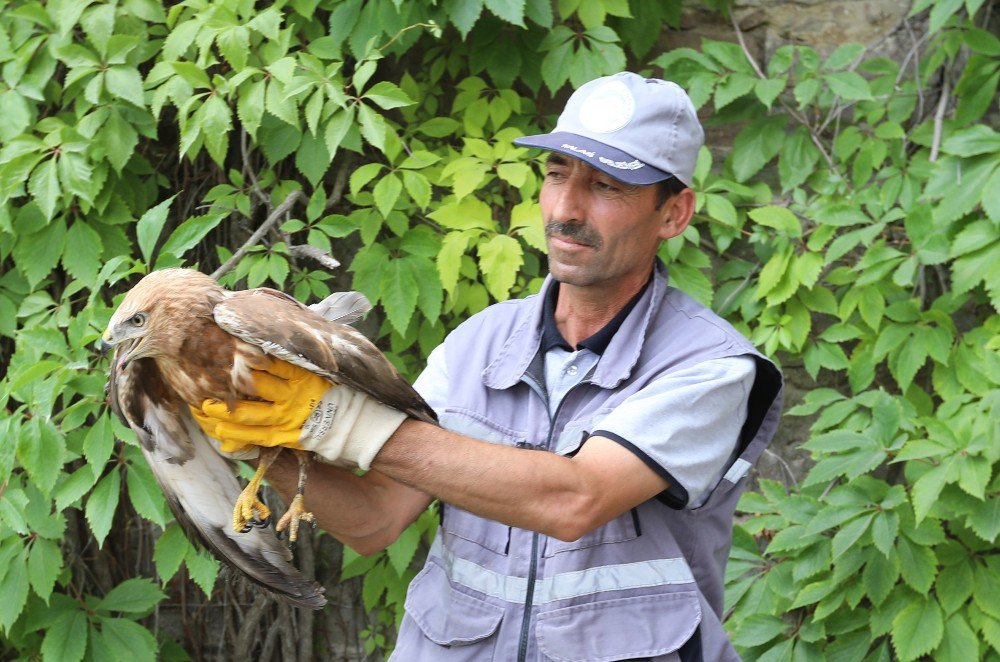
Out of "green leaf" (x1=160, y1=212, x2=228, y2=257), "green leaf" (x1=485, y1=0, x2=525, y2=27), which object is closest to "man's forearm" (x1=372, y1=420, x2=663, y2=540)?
"green leaf" (x1=160, y1=212, x2=228, y2=257)

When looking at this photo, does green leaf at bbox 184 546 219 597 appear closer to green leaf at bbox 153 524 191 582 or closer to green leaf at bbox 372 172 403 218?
green leaf at bbox 153 524 191 582

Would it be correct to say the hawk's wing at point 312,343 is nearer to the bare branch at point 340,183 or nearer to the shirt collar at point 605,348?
the shirt collar at point 605,348

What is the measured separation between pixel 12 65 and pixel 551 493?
235 centimetres

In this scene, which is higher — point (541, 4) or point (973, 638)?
point (541, 4)

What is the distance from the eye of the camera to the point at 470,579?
2.22m

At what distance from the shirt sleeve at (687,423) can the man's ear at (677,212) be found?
410 millimetres

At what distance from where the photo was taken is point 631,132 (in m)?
2.27

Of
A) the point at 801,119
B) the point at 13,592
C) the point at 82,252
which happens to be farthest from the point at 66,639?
the point at 801,119

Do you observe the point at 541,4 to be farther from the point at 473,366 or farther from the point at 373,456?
the point at 373,456

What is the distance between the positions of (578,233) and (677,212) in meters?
0.30

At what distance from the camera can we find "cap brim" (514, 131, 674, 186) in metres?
2.22

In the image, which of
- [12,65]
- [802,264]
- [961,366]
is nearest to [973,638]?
[961,366]

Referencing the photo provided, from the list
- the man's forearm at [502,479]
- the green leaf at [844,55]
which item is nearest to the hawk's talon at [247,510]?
the man's forearm at [502,479]

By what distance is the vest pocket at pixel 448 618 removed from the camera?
2166 millimetres
